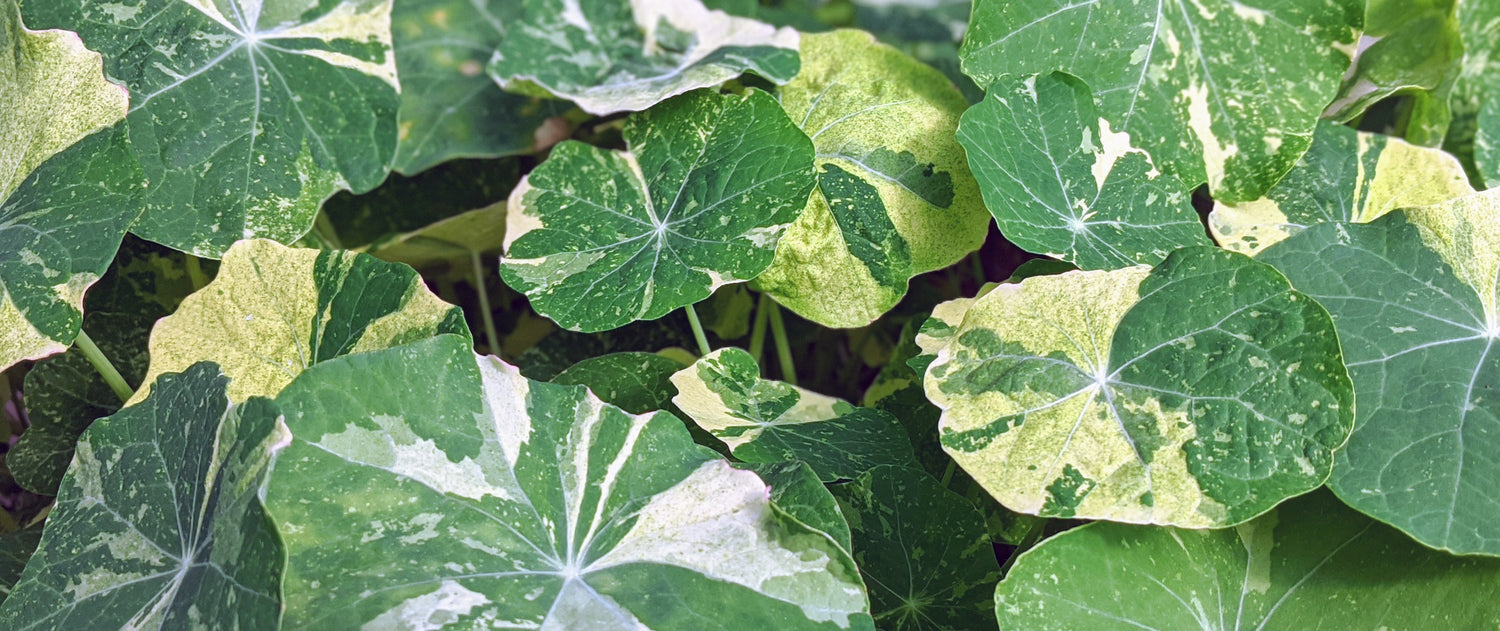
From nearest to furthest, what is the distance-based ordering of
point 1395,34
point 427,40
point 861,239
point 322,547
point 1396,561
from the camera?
point 322,547 < point 1396,561 < point 861,239 < point 1395,34 < point 427,40

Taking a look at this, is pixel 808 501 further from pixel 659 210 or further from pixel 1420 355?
pixel 1420 355

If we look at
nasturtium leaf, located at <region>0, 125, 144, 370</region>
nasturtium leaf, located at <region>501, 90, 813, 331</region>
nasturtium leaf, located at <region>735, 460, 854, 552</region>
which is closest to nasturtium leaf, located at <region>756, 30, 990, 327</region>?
nasturtium leaf, located at <region>501, 90, 813, 331</region>

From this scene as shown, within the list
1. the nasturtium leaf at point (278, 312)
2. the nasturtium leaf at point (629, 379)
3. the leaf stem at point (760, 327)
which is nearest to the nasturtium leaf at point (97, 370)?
the nasturtium leaf at point (278, 312)

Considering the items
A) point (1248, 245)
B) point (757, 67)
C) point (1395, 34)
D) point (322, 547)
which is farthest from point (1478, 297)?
point (322, 547)

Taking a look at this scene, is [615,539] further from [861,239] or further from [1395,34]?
[1395,34]

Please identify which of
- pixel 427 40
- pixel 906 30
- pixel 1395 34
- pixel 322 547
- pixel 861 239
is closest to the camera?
pixel 322 547

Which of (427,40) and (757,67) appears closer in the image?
(757,67)

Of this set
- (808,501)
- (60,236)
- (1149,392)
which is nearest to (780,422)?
(808,501)
